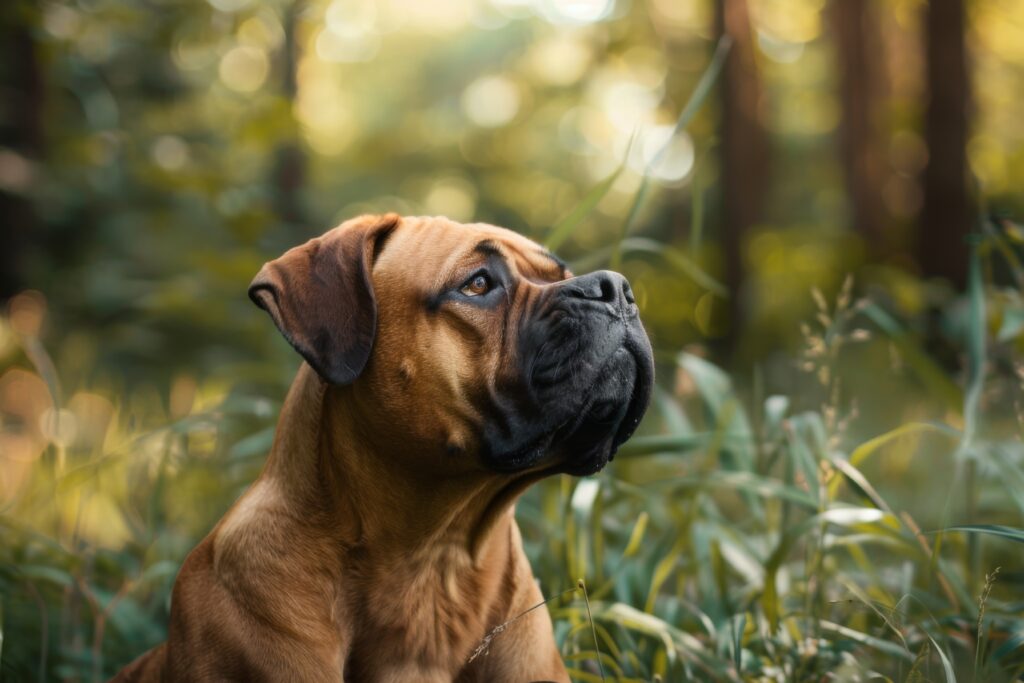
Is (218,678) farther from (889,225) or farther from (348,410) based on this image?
(889,225)

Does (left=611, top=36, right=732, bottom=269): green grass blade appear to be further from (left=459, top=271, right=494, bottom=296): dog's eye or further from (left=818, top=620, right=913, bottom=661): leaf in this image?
(left=818, top=620, right=913, bottom=661): leaf

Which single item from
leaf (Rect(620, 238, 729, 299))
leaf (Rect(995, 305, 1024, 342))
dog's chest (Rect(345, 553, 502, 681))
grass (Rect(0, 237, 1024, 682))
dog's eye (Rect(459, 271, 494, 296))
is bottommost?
grass (Rect(0, 237, 1024, 682))

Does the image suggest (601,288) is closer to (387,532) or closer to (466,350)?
(466,350)

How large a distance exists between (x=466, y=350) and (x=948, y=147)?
965 cm

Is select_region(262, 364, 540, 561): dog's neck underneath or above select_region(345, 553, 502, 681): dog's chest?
above

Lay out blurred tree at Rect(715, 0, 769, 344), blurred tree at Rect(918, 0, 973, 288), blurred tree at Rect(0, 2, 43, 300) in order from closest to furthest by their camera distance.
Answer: blurred tree at Rect(0, 2, 43, 300)
blurred tree at Rect(918, 0, 973, 288)
blurred tree at Rect(715, 0, 769, 344)

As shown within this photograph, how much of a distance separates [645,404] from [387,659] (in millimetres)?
977

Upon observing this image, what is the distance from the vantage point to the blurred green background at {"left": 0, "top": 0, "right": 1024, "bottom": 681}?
3316 mm

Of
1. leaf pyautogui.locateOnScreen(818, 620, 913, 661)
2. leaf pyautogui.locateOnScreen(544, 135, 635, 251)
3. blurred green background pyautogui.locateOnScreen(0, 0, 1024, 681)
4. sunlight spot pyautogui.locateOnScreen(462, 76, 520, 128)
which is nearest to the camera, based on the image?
leaf pyautogui.locateOnScreen(818, 620, 913, 661)

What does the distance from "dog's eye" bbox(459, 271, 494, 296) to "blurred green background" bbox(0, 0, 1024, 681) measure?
0.92m

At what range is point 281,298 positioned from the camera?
2.53m

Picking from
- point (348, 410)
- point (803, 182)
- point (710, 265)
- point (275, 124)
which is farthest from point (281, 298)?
point (803, 182)

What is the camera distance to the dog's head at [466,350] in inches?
99.5

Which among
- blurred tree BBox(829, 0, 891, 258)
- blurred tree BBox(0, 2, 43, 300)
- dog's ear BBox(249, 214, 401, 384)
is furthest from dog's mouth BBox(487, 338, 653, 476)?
blurred tree BBox(829, 0, 891, 258)
